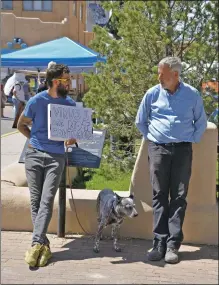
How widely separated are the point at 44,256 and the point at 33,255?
4.0 inches

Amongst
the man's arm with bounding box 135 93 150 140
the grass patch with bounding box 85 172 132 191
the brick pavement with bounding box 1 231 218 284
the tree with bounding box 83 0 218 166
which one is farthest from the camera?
the tree with bounding box 83 0 218 166

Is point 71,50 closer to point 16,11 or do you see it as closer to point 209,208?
point 209,208

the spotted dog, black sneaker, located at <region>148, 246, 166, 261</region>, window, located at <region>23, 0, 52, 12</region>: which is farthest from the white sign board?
window, located at <region>23, 0, 52, 12</region>

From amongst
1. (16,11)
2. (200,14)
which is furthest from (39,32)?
(200,14)

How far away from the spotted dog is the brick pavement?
0.18 metres

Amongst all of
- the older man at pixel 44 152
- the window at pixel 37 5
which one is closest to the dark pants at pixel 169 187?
the older man at pixel 44 152

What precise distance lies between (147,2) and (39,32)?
86.1ft

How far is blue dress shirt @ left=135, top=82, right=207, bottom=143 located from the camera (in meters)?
4.14

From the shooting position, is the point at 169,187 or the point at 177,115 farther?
the point at 169,187

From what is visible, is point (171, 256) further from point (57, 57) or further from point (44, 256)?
point (57, 57)

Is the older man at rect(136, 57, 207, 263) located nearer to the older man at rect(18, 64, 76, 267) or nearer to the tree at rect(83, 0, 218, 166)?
the older man at rect(18, 64, 76, 267)

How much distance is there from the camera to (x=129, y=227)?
15.9 feet

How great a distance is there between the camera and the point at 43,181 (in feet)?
14.6

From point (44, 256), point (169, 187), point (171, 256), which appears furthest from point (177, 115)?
point (44, 256)
